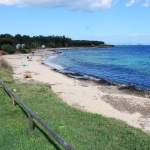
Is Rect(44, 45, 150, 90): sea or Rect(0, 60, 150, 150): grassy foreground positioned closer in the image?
Rect(0, 60, 150, 150): grassy foreground

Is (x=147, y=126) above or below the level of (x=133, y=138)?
below

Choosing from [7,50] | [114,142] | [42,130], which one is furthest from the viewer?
[7,50]

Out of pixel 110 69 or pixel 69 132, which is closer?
pixel 69 132

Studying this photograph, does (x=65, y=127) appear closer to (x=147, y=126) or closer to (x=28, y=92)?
(x=147, y=126)

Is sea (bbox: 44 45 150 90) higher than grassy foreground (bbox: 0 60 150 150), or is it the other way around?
grassy foreground (bbox: 0 60 150 150)

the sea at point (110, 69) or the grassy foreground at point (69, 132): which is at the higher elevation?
the grassy foreground at point (69, 132)

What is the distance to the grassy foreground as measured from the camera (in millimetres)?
7852

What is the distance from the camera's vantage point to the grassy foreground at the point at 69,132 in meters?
7.85

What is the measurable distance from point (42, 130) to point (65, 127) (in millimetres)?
867

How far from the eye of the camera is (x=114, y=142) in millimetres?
8125

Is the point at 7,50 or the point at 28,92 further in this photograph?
the point at 7,50

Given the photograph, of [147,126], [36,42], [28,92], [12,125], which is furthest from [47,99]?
[36,42]

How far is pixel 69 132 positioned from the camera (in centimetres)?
883

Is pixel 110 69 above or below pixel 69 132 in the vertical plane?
below
